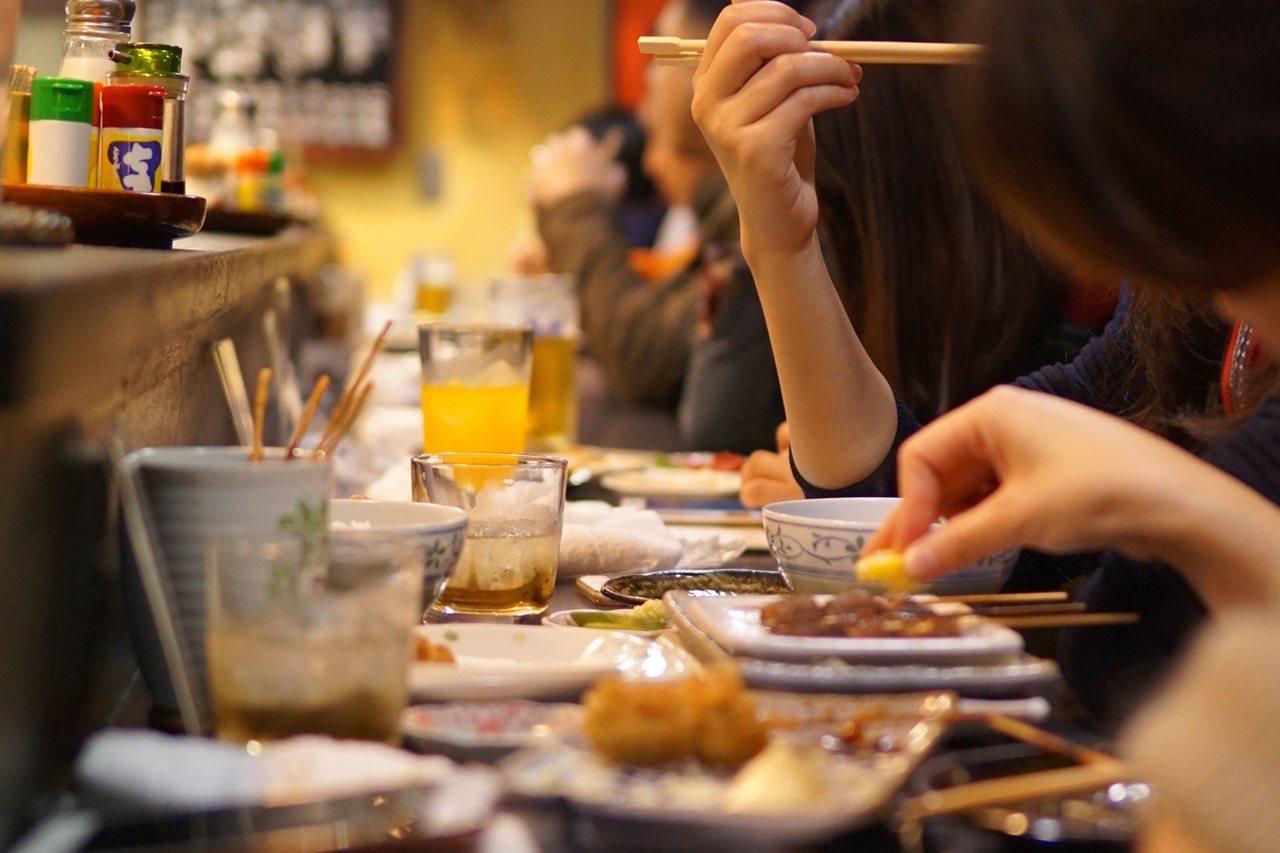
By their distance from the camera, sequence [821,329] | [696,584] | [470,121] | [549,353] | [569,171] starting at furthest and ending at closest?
[470,121], [569,171], [549,353], [821,329], [696,584]

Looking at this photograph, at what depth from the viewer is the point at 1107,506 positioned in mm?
928

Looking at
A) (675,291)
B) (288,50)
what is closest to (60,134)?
(675,291)

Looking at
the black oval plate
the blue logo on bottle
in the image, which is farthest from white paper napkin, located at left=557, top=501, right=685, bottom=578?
the blue logo on bottle

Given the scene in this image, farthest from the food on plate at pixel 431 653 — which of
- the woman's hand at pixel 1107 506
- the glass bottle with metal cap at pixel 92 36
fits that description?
the glass bottle with metal cap at pixel 92 36

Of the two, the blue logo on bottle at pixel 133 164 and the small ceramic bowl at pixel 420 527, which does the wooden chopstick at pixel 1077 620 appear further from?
the blue logo on bottle at pixel 133 164

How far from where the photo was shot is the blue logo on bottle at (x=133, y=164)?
4.55 ft

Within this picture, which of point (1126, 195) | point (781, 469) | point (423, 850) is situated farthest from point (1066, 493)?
point (781, 469)

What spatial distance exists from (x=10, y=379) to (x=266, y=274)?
1.65 metres

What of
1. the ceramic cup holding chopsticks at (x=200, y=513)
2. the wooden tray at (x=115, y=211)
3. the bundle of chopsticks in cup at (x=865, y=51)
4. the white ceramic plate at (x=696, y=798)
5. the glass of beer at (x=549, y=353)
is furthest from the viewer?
the glass of beer at (x=549, y=353)

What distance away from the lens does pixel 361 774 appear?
2.56 feet

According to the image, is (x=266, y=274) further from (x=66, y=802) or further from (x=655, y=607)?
(x=66, y=802)

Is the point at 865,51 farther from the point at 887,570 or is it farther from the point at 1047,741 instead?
the point at 1047,741

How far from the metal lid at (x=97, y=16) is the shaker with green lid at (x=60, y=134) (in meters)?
0.26

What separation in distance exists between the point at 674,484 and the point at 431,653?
126cm
